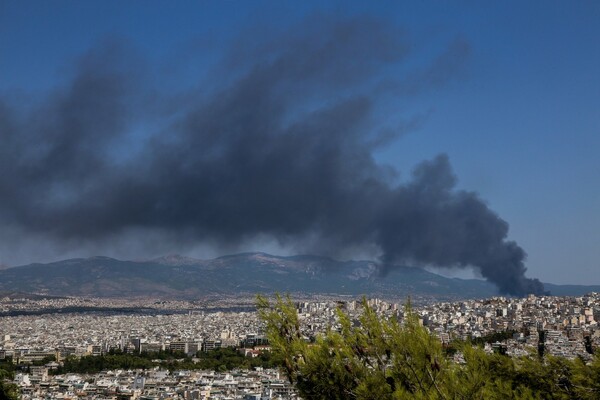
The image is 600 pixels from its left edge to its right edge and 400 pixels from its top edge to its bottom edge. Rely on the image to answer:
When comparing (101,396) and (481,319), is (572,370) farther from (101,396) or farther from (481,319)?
(481,319)

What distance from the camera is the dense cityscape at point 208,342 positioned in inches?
1226

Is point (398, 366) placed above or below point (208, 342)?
above

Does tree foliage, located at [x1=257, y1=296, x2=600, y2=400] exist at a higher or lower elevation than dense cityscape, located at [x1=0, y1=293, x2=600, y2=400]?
higher

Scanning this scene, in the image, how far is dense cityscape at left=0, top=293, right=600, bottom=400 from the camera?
31.1 m

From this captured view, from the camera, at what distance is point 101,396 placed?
106 ft

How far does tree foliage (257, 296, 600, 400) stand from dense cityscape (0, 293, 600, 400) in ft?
2.01

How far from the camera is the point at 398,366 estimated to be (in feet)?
19.6

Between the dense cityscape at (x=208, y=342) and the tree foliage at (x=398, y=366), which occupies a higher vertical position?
the tree foliage at (x=398, y=366)

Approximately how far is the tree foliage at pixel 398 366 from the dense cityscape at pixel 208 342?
0.61 m

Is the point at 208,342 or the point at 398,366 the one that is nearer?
the point at 398,366

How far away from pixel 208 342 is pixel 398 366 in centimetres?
5733

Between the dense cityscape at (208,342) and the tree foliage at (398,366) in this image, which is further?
the dense cityscape at (208,342)

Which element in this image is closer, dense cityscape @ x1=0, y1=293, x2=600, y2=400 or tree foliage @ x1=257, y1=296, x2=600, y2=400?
tree foliage @ x1=257, y1=296, x2=600, y2=400

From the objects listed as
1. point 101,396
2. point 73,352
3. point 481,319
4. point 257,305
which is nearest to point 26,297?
point 73,352
